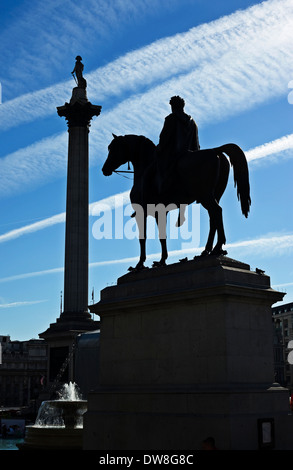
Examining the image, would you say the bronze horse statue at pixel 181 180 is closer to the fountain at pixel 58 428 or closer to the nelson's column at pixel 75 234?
the fountain at pixel 58 428

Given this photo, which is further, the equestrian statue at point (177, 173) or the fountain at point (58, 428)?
the fountain at point (58, 428)

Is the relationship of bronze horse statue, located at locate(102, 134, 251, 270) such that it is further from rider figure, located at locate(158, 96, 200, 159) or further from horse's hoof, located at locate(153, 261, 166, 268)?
rider figure, located at locate(158, 96, 200, 159)

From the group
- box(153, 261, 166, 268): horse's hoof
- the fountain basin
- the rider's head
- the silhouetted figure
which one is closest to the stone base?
box(153, 261, 166, 268): horse's hoof

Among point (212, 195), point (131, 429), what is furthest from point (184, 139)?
point (131, 429)

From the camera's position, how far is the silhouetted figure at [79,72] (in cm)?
5972

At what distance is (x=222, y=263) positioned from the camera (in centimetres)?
1319

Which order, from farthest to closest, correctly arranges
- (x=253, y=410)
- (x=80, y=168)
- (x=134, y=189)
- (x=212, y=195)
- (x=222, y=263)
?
1. (x=80, y=168)
2. (x=134, y=189)
3. (x=212, y=195)
4. (x=222, y=263)
5. (x=253, y=410)

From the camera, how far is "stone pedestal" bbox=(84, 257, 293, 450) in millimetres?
12172

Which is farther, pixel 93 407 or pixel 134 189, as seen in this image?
pixel 134 189

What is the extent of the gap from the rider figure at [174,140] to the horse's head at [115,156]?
4.39 ft

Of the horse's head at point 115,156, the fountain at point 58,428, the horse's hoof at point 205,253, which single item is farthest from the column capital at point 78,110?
the horse's hoof at point 205,253

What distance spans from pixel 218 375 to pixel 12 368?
123763 millimetres

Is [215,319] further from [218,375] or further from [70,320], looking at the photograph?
[70,320]
